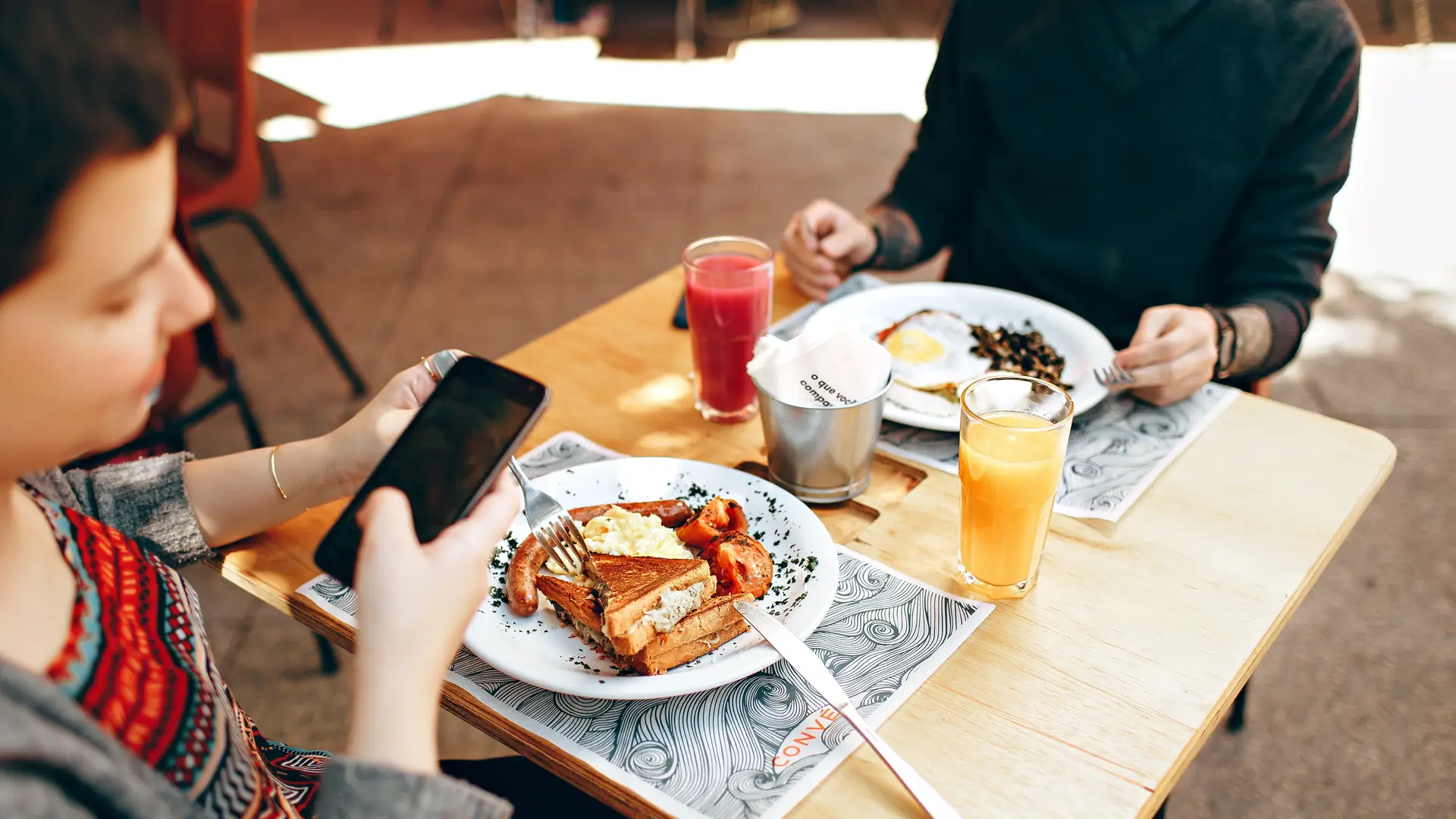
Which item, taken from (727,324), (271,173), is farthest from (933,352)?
(271,173)

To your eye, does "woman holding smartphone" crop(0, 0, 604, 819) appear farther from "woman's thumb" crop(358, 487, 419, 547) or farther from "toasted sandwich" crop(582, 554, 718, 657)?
"toasted sandwich" crop(582, 554, 718, 657)

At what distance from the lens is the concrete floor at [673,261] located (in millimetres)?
2066

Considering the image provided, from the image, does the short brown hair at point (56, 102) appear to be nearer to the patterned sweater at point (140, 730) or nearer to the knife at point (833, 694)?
the patterned sweater at point (140, 730)

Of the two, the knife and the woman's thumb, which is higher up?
the woman's thumb

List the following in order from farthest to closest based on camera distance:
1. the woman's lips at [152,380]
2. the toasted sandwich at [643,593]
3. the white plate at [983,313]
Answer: the white plate at [983,313], the toasted sandwich at [643,593], the woman's lips at [152,380]

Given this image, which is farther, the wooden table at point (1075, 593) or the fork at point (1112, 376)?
the fork at point (1112, 376)

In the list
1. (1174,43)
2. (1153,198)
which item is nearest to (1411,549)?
(1153,198)

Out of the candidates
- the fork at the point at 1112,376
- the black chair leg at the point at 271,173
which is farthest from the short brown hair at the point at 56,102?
the black chair leg at the point at 271,173

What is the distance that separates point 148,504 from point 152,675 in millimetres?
365

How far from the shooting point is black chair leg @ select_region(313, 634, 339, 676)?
2.17m

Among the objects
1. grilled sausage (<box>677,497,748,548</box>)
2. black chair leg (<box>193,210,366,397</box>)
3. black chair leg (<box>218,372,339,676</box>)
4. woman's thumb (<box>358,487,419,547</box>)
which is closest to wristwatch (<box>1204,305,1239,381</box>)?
grilled sausage (<box>677,497,748,548</box>)

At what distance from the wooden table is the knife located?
22 mm

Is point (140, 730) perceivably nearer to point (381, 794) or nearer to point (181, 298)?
point (381, 794)

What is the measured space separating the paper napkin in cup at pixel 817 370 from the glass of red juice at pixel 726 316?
184 millimetres
